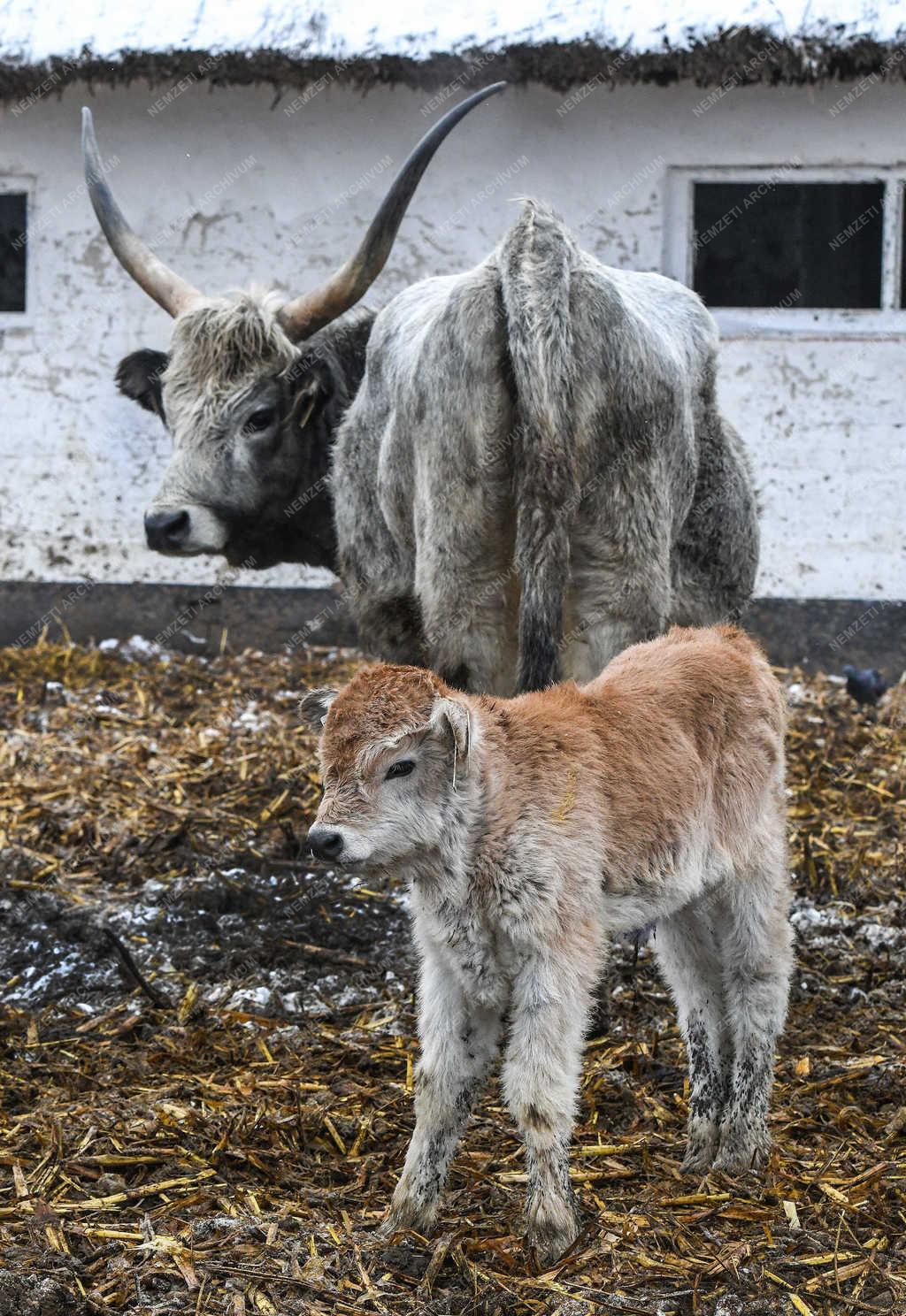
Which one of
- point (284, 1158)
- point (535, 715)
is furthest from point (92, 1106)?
point (535, 715)

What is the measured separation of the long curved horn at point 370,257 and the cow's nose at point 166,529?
980mm

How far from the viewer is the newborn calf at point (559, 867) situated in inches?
122

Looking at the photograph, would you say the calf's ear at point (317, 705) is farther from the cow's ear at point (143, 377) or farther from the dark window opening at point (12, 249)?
the dark window opening at point (12, 249)

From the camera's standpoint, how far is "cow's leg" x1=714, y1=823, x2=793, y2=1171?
12.1 ft

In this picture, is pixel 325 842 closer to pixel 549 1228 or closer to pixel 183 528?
pixel 549 1228

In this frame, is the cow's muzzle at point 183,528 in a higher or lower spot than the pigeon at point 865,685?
higher

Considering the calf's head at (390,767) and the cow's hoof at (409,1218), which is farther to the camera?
the cow's hoof at (409,1218)

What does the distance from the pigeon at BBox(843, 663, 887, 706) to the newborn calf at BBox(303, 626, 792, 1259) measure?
4.86m

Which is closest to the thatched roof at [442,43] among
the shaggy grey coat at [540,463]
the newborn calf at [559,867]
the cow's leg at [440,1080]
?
the shaggy grey coat at [540,463]

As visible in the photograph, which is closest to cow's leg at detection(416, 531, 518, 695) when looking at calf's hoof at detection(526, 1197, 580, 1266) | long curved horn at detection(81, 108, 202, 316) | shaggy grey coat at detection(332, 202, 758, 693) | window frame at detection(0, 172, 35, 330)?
shaggy grey coat at detection(332, 202, 758, 693)

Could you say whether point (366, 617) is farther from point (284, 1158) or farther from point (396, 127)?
point (396, 127)

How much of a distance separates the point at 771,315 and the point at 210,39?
3695mm

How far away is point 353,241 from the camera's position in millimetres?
9453

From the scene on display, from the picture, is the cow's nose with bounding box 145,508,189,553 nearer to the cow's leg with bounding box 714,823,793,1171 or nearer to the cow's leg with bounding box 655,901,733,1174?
the cow's leg with bounding box 655,901,733,1174
